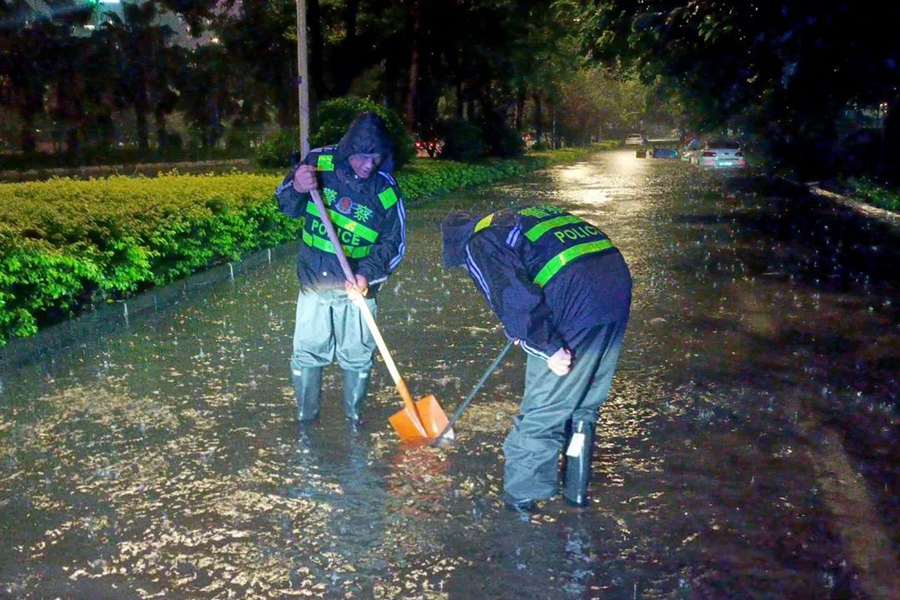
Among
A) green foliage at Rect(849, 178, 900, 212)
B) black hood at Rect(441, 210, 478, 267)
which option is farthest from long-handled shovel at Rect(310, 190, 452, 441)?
green foliage at Rect(849, 178, 900, 212)

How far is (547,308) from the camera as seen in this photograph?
431 centimetres

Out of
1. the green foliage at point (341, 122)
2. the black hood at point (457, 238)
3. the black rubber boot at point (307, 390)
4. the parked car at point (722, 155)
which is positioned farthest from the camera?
the parked car at point (722, 155)

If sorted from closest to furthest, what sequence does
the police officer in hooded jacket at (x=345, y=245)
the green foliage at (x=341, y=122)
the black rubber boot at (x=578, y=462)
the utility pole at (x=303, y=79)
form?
the black rubber boot at (x=578, y=462) → the police officer in hooded jacket at (x=345, y=245) → the utility pole at (x=303, y=79) → the green foliage at (x=341, y=122)

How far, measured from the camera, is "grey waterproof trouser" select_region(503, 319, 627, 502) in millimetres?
4430

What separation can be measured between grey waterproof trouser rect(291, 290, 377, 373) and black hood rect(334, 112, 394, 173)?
0.79 metres

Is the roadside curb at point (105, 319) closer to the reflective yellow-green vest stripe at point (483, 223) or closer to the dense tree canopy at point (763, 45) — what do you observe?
the reflective yellow-green vest stripe at point (483, 223)

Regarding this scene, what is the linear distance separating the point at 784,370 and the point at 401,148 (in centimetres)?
1911

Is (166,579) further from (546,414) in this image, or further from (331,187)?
(331,187)

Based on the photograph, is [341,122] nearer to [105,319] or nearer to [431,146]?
[431,146]

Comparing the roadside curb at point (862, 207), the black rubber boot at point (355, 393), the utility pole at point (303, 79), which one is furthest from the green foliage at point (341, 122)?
the black rubber boot at point (355, 393)

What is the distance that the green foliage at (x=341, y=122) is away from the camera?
2311 cm

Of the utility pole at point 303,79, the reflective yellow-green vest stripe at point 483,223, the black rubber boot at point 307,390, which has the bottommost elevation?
the black rubber boot at point 307,390

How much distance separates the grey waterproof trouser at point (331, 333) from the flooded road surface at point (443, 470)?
1.37 feet

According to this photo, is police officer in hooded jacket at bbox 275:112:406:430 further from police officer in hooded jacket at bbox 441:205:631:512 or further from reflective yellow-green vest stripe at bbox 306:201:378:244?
police officer in hooded jacket at bbox 441:205:631:512
